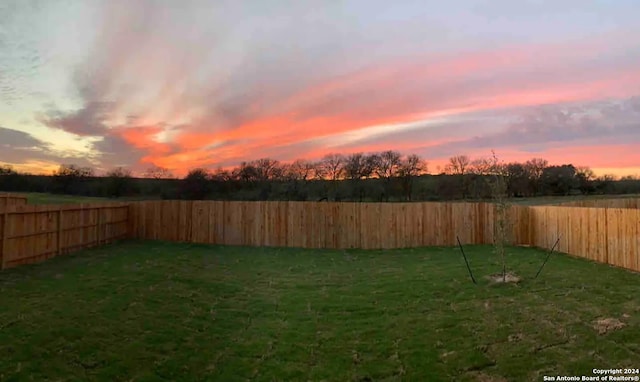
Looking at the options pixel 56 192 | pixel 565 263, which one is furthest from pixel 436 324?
pixel 56 192

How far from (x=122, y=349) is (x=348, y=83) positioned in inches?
435

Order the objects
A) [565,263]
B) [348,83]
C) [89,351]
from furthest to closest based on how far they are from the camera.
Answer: [348,83]
[565,263]
[89,351]

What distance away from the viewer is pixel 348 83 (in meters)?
13.8

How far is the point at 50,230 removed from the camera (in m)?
10.3

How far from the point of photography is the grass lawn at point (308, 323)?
4.10 metres

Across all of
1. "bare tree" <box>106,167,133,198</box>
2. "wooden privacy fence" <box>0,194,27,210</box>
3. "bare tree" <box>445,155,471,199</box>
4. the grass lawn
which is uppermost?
"bare tree" <box>445,155,471,199</box>

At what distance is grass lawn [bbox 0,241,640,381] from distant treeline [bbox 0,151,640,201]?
22.5 meters

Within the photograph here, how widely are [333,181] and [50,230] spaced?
26264 mm

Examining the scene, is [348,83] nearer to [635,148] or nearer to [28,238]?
[28,238]

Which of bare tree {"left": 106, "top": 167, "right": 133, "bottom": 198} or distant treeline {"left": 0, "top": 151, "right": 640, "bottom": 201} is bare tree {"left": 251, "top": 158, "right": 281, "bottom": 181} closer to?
distant treeline {"left": 0, "top": 151, "right": 640, "bottom": 201}

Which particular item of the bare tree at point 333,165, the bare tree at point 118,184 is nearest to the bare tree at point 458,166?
the bare tree at point 333,165

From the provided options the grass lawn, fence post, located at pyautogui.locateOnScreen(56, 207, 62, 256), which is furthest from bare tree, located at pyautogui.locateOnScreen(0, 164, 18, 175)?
the grass lawn

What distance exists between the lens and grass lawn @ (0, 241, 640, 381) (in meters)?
4.10

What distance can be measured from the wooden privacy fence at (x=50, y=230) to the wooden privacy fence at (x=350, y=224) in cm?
361
